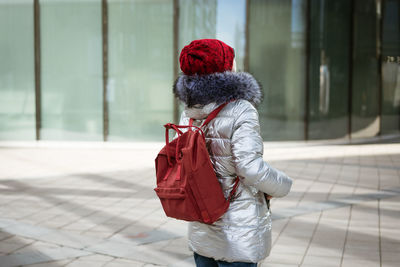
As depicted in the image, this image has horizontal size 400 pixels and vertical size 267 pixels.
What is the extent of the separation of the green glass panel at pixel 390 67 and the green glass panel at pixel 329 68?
1.88 m

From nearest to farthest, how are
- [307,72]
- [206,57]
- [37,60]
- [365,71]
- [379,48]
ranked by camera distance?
1. [206,57]
2. [37,60]
3. [307,72]
4. [365,71]
5. [379,48]

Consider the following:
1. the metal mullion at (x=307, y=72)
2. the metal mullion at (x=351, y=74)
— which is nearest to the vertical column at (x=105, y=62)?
the metal mullion at (x=307, y=72)

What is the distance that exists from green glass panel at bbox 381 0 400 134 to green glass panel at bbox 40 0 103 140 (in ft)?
29.9

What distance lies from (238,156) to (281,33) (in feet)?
41.5

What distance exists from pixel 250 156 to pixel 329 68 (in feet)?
43.5

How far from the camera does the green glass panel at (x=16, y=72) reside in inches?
556

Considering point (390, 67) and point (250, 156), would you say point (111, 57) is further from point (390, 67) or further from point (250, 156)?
point (250, 156)

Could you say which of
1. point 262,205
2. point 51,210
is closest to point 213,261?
point 262,205

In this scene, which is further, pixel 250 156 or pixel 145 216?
pixel 145 216

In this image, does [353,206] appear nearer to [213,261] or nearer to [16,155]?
[213,261]

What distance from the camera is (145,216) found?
6.04 m

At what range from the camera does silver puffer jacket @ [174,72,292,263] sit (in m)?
2.38

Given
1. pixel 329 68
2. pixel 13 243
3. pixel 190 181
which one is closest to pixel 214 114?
pixel 190 181

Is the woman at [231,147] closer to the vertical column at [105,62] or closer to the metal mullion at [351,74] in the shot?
the vertical column at [105,62]
